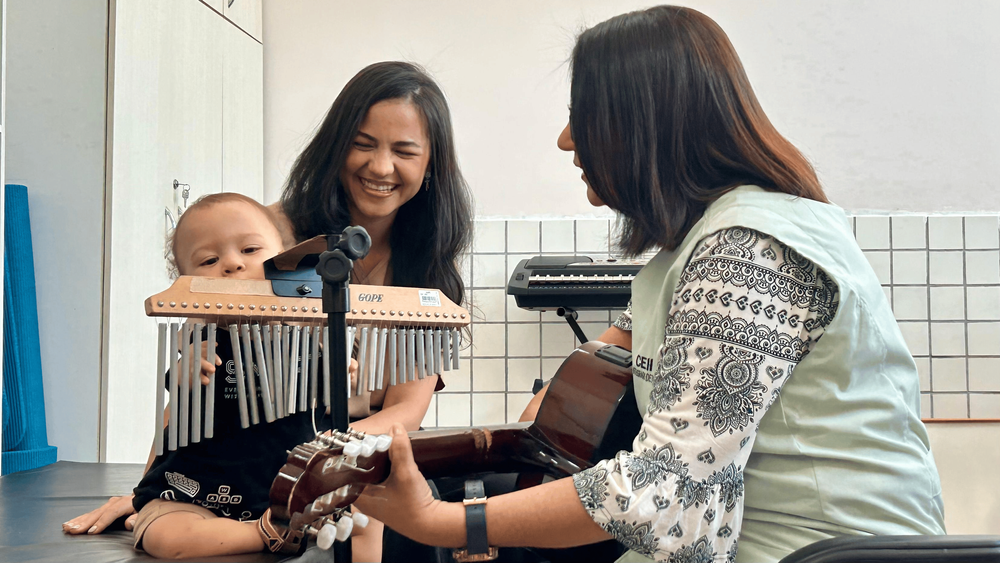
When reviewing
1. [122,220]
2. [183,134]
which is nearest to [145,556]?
[122,220]

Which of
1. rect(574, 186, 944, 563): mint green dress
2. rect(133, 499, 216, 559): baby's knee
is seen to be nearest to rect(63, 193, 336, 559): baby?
rect(133, 499, 216, 559): baby's knee

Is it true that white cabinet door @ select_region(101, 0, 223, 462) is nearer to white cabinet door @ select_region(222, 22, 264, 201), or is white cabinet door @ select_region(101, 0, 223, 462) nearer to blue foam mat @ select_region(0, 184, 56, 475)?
blue foam mat @ select_region(0, 184, 56, 475)

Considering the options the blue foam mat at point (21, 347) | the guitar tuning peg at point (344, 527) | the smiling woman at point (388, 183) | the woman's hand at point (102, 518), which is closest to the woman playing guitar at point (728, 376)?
the guitar tuning peg at point (344, 527)

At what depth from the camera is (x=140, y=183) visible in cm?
254

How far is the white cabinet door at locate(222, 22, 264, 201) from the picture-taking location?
321 cm

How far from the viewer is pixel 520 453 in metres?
1.33

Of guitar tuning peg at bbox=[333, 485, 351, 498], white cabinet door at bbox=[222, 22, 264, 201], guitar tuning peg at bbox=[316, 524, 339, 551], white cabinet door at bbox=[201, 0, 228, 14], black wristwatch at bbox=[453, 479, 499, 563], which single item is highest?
white cabinet door at bbox=[201, 0, 228, 14]

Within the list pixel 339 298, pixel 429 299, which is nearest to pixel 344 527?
pixel 339 298

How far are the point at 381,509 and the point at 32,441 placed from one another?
70.3 inches

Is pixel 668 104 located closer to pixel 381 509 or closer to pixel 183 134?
pixel 381 509

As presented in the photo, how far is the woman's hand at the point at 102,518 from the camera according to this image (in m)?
1.34

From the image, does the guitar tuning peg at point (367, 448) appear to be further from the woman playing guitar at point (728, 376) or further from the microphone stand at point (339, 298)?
the microphone stand at point (339, 298)

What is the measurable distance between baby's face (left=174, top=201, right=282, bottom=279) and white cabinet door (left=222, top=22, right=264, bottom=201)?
6.50ft

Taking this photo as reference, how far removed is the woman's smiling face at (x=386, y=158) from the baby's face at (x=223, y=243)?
53 cm
